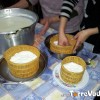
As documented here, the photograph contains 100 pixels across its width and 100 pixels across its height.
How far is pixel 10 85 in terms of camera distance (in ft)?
2.52

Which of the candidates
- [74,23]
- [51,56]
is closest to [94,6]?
[74,23]

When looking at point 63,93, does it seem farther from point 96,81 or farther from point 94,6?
point 94,6

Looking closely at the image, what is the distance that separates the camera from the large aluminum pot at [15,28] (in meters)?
0.82

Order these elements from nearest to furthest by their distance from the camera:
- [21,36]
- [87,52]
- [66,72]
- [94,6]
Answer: [66,72], [21,36], [87,52], [94,6]

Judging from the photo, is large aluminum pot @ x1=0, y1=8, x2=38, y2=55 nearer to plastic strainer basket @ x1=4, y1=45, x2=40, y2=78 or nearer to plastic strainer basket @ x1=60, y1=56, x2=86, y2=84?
plastic strainer basket @ x1=4, y1=45, x2=40, y2=78

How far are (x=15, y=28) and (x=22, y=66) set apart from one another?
266mm

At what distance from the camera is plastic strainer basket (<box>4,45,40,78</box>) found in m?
0.73

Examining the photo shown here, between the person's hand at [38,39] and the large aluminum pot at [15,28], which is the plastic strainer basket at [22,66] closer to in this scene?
the large aluminum pot at [15,28]

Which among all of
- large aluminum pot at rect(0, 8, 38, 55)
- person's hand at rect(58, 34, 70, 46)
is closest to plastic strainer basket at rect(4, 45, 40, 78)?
large aluminum pot at rect(0, 8, 38, 55)

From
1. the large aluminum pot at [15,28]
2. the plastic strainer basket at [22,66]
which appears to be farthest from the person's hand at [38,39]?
the plastic strainer basket at [22,66]

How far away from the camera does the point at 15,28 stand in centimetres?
92

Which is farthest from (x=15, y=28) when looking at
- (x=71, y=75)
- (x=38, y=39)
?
(x=71, y=75)

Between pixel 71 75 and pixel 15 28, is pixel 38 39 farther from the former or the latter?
pixel 71 75

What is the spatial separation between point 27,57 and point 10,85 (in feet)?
0.44
